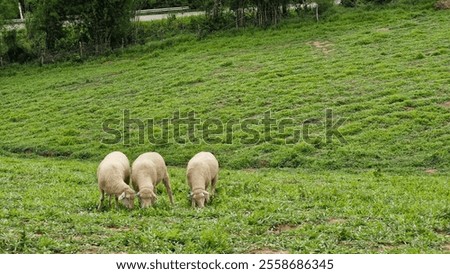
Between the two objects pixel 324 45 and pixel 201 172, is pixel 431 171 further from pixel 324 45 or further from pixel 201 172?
pixel 324 45

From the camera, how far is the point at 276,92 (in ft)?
116

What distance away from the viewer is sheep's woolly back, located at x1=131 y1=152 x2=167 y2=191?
1655cm

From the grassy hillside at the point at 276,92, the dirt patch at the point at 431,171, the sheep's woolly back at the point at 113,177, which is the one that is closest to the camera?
the sheep's woolly back at the point at 113,177

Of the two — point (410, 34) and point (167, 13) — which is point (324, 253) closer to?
point (410, 34)

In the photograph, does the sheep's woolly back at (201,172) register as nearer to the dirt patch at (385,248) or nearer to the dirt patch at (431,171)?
the dirt patch at (385,248)

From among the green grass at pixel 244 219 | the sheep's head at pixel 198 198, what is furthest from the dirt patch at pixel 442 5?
the sheep's head at pixel 198 198

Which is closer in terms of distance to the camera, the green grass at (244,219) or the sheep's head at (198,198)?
the green grass at (244,219)

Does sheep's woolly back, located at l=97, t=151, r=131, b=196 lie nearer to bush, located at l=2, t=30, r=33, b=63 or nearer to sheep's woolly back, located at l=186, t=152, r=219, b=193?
sheep's woolly back, located at l=186, t=152, r=219, b=193

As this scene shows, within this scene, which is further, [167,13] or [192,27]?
[167,13]

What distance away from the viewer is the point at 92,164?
2745 centimetres

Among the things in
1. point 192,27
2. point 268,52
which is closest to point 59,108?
point 268,52

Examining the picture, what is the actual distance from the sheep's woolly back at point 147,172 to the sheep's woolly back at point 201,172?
0.83 m

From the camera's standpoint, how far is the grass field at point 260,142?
42.2 feet
